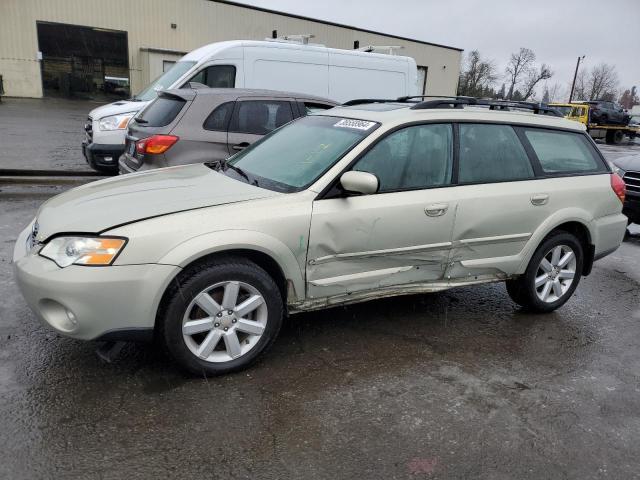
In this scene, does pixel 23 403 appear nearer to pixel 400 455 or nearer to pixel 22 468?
pixel 22 468

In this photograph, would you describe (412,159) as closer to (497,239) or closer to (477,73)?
(497,239)

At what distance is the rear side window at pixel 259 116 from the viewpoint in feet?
21.3

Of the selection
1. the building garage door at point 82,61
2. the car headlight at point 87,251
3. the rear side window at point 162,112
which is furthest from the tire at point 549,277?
the building garage door at point 82,61

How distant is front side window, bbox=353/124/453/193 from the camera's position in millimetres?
3684

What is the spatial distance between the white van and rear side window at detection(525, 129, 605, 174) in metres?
6.01

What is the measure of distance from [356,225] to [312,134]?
988 mm

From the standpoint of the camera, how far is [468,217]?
388 centimetres

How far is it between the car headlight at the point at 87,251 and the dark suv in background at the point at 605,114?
31974 mm

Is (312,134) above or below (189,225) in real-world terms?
above

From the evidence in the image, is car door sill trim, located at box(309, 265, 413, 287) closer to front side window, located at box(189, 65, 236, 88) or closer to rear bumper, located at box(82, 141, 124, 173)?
rear bumper, located at box(82, 141, 124, 173)

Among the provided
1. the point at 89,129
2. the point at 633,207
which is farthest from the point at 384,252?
the point at 89,129

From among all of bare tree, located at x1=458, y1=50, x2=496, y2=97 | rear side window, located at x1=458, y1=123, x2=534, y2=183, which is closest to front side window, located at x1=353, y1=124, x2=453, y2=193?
rear side window, located at x1=458, y1=123, x2=534, y2=183

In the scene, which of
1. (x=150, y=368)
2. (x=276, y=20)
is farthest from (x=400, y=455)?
(x=276, y=20)

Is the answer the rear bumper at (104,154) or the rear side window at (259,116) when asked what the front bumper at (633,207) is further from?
the rear bumper at (104,154)
